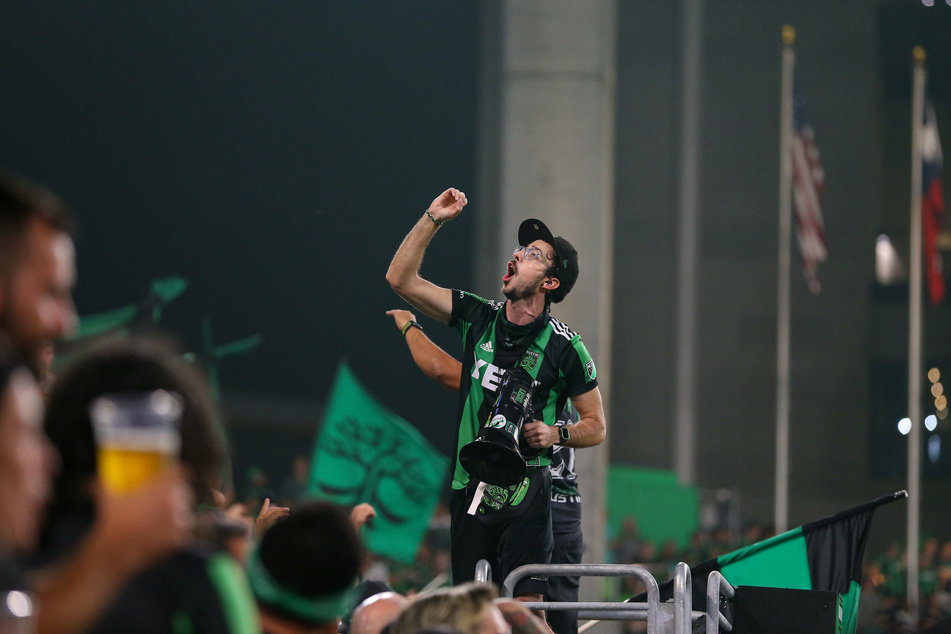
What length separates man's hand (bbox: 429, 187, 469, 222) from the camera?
5.52 meters

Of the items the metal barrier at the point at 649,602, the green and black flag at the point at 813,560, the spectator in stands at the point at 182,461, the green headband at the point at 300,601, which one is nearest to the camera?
the spectator in stands at the point at 182,461

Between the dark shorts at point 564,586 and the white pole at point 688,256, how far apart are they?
20627mm

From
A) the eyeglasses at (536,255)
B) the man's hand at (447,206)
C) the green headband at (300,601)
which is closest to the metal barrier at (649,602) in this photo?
the eyeglasses at (536,255)

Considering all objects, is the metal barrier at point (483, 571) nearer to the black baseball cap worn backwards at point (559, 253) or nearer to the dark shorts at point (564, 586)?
the dark shorts at point (564, 586)

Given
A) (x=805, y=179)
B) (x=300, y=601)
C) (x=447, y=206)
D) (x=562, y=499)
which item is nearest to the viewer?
(x=300, y=601)

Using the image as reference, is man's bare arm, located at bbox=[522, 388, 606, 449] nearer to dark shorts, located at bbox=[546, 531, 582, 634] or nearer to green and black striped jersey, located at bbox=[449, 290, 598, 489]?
green and black striped jersey, located at bbox=[449, 290, 598, 489]

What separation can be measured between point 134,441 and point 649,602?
3.33 m

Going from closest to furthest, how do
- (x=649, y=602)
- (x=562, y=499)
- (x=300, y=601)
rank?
1. (x=300, y=601)
2. (x=649, y=602)
3. (x=562, y=499)

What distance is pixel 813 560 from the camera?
18.1ft

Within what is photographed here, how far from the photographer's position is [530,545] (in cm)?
526

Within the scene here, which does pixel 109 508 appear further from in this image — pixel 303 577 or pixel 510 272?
pixel 510 272

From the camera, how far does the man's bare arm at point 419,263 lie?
5457mm

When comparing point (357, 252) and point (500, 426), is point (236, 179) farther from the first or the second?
point (500, 426)

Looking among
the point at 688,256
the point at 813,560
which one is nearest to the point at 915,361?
the point at 688,256
